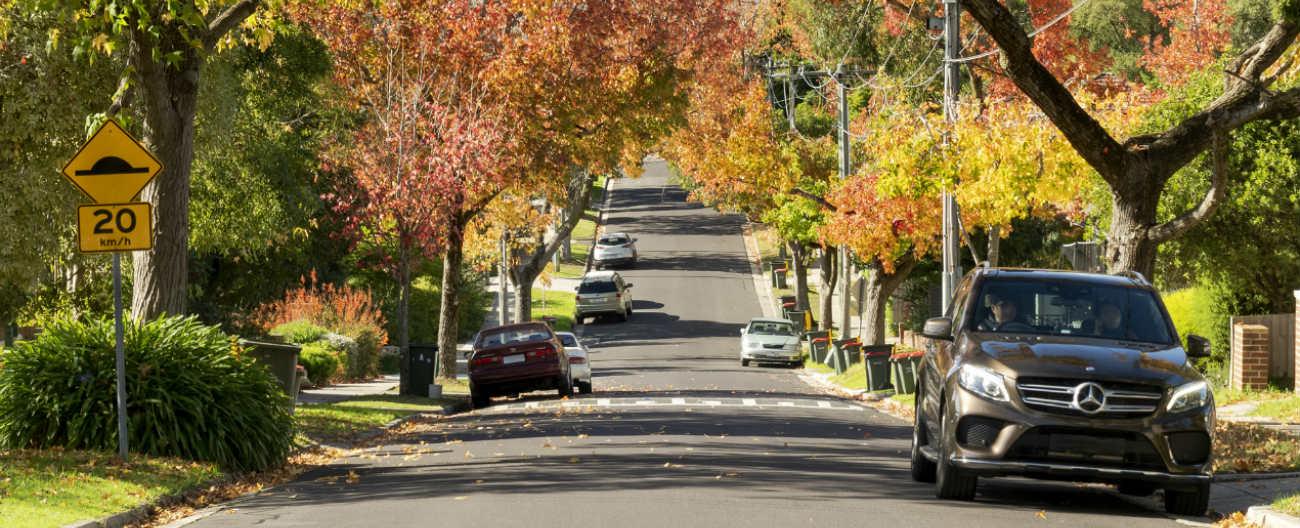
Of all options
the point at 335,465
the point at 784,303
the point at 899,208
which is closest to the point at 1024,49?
the point at 335,465

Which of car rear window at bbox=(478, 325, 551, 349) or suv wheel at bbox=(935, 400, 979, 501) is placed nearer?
suv wheel at bbox=(935, 400, 979, 501)

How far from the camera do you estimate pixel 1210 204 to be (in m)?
18.0

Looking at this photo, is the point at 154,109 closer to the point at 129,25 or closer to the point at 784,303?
the point at 129,25

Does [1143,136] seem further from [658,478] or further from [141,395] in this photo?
[141,395]

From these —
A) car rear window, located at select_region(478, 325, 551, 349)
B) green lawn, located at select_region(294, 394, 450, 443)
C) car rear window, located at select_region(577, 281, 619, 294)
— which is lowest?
green lawn, located at select_region(294, 394, 450, 443)

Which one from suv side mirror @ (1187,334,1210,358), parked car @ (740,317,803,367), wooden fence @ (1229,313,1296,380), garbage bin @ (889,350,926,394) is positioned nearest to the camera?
suv side mirror @ (1187,334,1210,358)

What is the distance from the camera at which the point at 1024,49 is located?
57.7ft

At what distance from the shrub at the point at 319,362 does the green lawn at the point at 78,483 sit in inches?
684

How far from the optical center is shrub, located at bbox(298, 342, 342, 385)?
106 ft

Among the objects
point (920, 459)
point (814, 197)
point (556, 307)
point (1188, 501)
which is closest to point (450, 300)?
point (814, 197)

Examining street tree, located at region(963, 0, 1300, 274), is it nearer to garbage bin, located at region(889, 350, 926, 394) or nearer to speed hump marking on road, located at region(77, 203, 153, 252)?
speed hump marking on road, located at region(77, 203, 153, 252)

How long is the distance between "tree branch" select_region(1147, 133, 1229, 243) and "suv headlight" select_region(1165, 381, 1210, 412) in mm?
7267

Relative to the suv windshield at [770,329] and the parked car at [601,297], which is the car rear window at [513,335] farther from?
the parked car at [601,297]

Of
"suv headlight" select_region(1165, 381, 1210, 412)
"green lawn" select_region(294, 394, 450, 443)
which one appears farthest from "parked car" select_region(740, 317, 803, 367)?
"suv headlight" select_region(1165, 381, 1210, 412)
